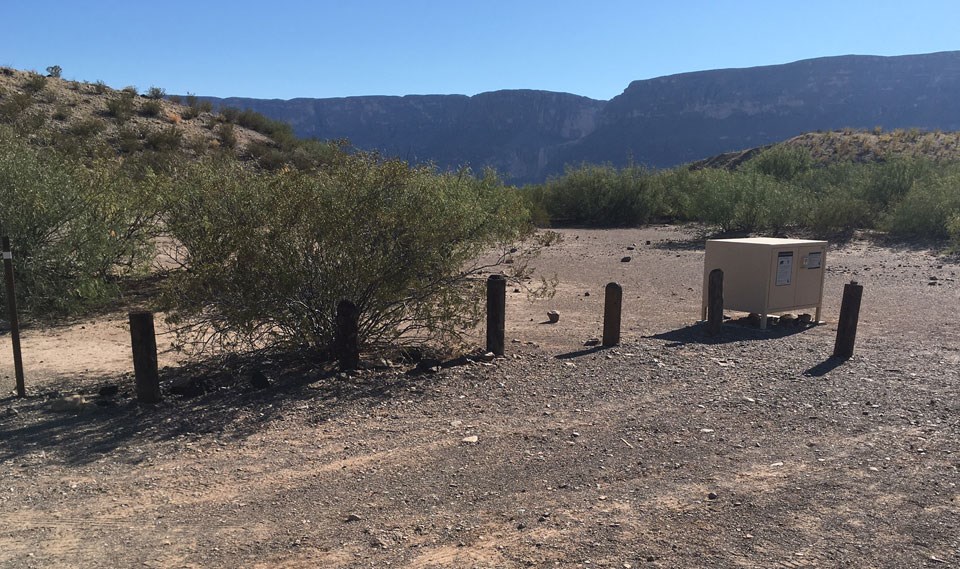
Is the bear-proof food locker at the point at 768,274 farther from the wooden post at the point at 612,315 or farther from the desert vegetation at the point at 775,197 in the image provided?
the desert vegetation at the point at 775,197

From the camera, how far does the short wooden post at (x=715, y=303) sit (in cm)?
900

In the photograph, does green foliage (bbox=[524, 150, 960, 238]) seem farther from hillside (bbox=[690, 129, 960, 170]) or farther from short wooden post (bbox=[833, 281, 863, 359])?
short wooden post (bbox=[833, 281, 863, 359])

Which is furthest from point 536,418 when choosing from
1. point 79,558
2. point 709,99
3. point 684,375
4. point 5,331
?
point 709,99

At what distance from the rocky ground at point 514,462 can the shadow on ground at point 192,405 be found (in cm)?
3

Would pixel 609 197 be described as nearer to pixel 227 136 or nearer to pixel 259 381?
pixel 227 136

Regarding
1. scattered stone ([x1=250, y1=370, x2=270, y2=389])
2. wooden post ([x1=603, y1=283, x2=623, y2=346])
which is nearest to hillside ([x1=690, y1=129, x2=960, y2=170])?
wooden post ([x1=603, y1=283, x2=623, y2=346])

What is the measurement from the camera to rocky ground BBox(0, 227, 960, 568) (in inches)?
144

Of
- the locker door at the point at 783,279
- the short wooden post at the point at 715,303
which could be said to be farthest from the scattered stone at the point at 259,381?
the locker door at the point at 783,279

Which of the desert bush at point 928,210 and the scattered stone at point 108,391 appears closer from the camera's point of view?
the scattered stone at point 108,391

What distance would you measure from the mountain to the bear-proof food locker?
8060cm

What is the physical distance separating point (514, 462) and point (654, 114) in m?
111

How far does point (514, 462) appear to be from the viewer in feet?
15.8

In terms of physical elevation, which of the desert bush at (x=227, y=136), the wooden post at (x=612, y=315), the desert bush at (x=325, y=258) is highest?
the desert bush at (x=227, y=136)

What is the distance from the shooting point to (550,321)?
10297 millimetres
